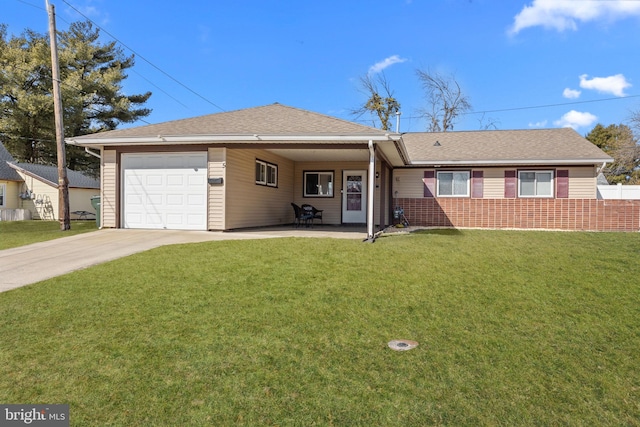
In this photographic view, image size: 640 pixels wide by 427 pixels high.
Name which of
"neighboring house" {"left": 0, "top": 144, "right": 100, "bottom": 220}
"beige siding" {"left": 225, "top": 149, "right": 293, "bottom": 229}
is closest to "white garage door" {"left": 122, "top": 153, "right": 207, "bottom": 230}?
"beige siding" {"left": 225, "top": 149, "right": 293, "bottom": 229}

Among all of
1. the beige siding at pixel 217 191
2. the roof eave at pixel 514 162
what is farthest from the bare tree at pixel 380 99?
the beige siding at pixel 217 191

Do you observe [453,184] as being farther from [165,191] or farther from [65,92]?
[65,92]

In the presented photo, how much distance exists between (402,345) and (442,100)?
101ft

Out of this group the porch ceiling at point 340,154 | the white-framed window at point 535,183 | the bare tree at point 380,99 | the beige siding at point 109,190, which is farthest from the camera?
the bare tree at point 380,99

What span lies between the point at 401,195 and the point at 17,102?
22.1m

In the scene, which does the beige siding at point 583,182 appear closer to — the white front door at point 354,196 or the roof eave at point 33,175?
the white front door at point 354,196

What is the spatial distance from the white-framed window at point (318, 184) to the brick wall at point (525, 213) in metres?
2.68

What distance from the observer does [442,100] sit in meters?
31.5

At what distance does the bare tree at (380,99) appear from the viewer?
30.8 metres

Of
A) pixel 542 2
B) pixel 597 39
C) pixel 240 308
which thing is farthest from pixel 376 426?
pixel 597 39

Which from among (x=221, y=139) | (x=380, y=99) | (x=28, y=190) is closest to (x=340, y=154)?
(x=221, y=139)

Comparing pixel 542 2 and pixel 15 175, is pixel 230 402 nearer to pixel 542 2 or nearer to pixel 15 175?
pixel 542 2

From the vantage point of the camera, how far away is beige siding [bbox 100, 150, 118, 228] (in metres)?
11.3

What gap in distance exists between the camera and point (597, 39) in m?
16.1
